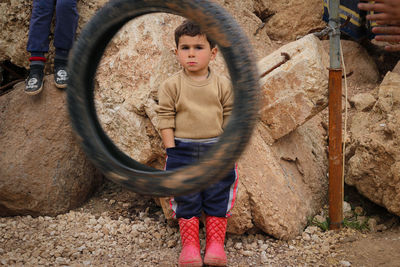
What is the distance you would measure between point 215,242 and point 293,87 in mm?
1127

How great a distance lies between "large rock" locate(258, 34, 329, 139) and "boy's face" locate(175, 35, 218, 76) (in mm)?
680

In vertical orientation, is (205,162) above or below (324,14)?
below

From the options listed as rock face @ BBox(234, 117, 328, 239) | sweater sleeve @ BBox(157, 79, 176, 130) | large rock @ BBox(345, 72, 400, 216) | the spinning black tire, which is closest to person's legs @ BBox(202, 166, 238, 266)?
rock face @ BBox(234, 117, 328, 239)

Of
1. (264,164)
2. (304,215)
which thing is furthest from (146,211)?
(304,215)

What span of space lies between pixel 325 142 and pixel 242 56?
6.87 ft

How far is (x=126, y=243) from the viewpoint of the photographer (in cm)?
262

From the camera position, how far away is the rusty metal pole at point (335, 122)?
2.59 meters

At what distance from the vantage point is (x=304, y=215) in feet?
8.98

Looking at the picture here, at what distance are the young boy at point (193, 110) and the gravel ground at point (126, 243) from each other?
32 cm

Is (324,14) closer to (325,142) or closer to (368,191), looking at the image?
(325,142)

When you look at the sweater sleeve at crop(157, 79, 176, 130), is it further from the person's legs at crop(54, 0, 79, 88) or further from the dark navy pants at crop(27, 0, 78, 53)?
the dark navy pants at crop(27, 0, 78, 53)

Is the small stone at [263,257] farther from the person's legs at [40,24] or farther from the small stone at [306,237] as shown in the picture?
the person's legs at [40,24]

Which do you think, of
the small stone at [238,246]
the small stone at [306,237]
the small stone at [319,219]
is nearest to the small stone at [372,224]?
the small stone at [319,219]

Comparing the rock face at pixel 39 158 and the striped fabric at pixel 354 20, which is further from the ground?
the striped fabric at pixel 354 20
